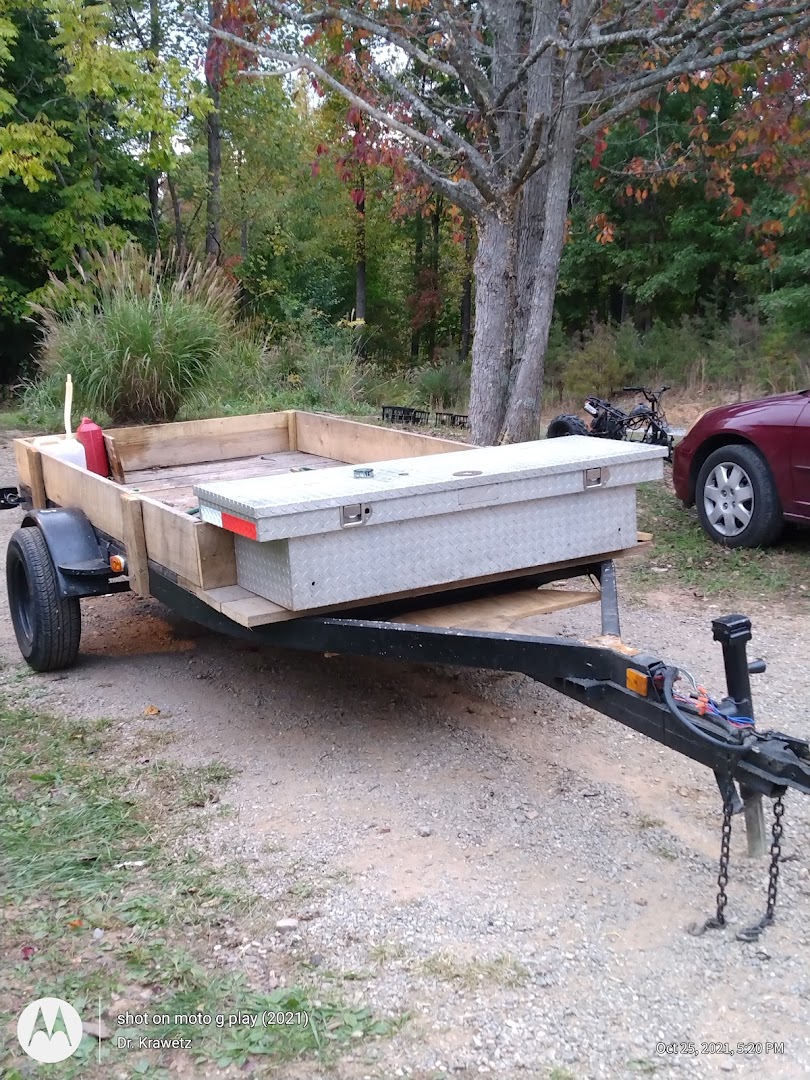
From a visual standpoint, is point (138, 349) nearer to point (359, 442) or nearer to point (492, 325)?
point (492, 325)

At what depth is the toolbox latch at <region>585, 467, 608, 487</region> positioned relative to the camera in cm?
381

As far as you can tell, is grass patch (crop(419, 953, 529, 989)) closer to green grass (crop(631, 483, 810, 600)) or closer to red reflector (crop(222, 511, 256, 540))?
red reflector (crop(222, 511, 256, 540))

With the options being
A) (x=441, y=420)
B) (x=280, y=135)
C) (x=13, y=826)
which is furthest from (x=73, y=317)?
(x=280, y=135)

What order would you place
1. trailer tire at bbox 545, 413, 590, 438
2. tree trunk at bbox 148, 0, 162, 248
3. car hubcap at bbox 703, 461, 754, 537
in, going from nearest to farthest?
car hubcap at bbox 703, 461, 754, 537
trailer tire at bbox 545, 413, 590, 438
tree trunk at bbox 148, 0, 162, 248

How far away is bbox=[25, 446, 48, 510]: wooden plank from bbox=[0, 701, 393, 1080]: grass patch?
6.58 feet

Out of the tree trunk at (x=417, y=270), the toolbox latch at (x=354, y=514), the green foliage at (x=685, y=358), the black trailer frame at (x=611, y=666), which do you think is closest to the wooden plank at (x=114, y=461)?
the black trailer frame at (x=611, y=666)

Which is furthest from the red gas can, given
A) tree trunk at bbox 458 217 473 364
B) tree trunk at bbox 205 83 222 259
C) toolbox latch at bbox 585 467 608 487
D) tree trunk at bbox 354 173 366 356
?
tree trunk at bbox 458 217 473 364

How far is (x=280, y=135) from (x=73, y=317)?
1992cm

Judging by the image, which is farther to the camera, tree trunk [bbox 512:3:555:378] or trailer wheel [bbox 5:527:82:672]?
tree trunk [bbox 512:3:555:378]

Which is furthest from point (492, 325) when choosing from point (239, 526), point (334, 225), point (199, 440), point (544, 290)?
point (334, 225)

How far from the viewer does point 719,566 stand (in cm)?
665

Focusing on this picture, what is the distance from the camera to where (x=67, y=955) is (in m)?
2.75

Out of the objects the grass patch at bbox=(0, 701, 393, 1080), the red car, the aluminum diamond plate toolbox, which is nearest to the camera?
the grass patch at bbox=(0, 701, 393, 1080)

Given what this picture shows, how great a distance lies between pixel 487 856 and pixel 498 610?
0.96m
